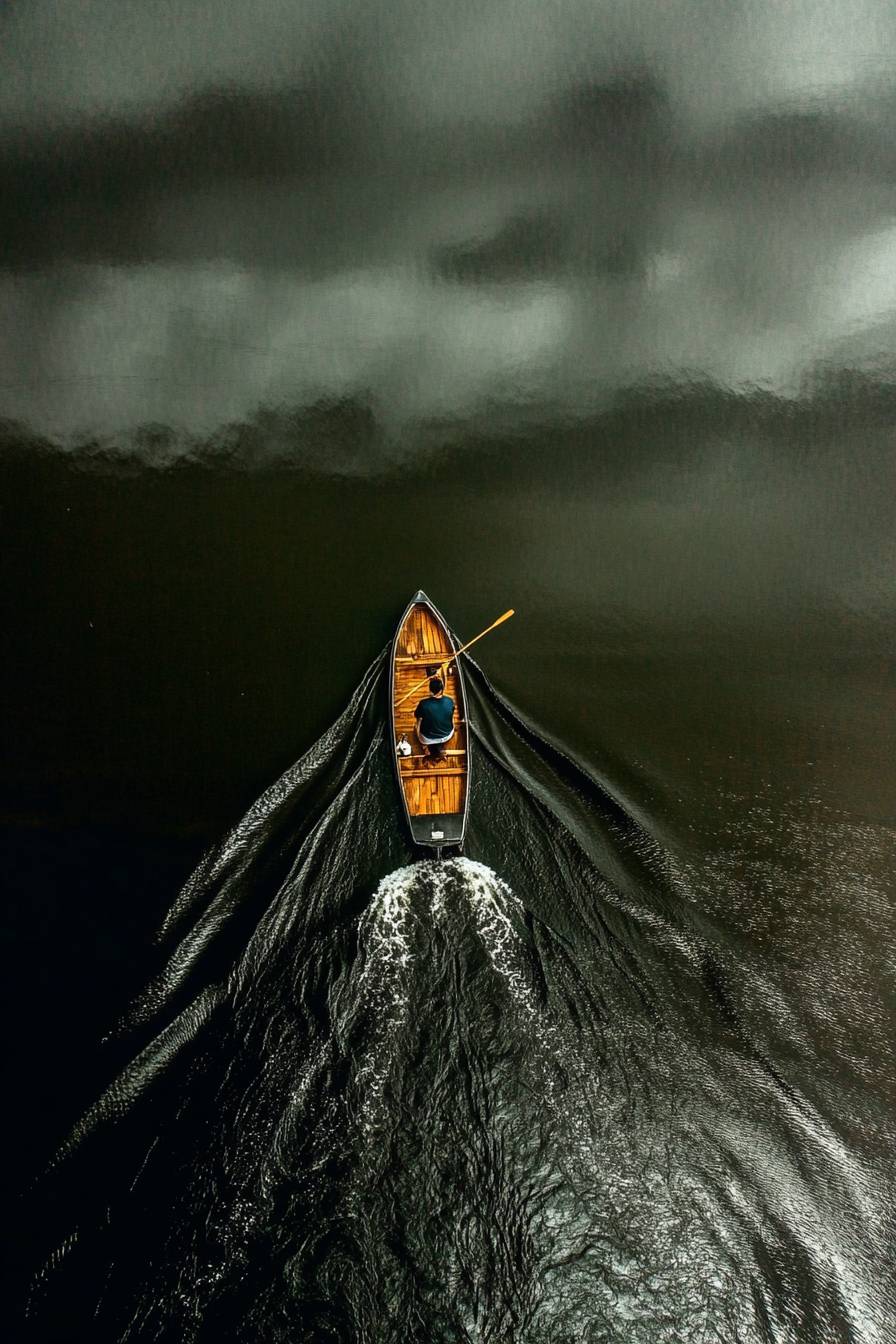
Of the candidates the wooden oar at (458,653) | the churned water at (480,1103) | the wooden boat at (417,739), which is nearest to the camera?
the churned water at (480,1103)

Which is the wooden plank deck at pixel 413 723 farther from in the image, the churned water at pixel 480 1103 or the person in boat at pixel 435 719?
the churned water at pixel 480 1103

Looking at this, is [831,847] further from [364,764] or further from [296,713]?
[296,713]

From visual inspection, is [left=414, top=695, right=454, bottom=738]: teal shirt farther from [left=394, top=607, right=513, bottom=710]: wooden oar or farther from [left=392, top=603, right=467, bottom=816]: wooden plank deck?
[left=394, top=607, right=513, bottom=710]: wooden oar

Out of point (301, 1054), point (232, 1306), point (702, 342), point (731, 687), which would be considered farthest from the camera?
point (702, 342)

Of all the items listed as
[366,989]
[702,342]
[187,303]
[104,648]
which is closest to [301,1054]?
[366,989]

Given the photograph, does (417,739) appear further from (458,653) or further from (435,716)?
(458,653)

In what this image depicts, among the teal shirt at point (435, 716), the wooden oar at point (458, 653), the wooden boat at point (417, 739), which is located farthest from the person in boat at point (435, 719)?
the wooden oar at point (458, 653)

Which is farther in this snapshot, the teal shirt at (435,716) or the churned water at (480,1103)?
the teal shirt at (435,716)

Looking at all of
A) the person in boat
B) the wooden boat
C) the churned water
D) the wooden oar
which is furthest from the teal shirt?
the churned water
